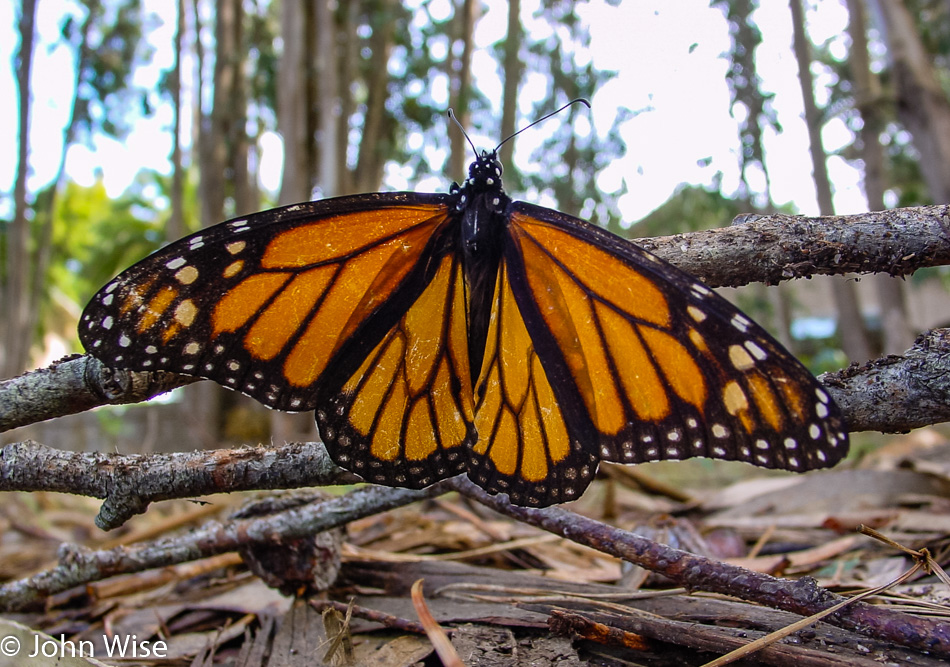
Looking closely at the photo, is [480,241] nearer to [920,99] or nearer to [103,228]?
[920,99]

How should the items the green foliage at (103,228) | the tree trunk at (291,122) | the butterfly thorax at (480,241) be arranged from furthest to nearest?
the green foliage at (103,228) < the tree trunk at (291,122) < the butterfly thorax at (480,241)

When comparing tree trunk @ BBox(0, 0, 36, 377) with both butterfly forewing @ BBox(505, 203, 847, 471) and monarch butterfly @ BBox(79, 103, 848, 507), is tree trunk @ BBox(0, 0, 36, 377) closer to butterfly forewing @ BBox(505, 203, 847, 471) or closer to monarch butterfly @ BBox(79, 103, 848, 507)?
monarch butterfly @ BBox(79, 103, 848, 507)

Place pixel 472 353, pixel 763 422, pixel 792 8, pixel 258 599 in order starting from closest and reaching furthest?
pixel 763 422 → pixel 472 353 → pixel 258 599 → pixel 792 8

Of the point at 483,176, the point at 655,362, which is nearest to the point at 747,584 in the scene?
the point at 655,362

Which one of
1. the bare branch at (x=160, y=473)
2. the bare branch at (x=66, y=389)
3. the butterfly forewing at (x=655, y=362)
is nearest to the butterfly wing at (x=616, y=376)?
the butterfly forewing at (x=655, y=362)

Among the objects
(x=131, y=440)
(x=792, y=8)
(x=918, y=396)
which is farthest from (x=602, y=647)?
(x=131, y=440)

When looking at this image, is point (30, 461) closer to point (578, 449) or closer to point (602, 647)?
point (578, 449)

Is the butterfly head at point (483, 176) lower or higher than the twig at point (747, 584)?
higher

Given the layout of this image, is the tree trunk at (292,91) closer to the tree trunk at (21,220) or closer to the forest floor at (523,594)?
the tree trunk at (21,220)
